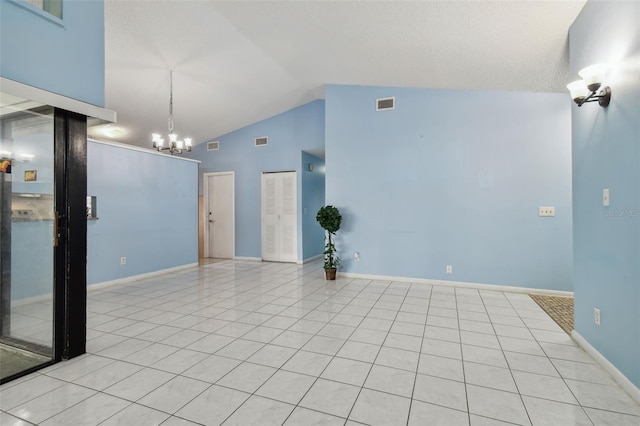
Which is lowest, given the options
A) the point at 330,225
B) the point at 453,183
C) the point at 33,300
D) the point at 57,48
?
the point at 33,300

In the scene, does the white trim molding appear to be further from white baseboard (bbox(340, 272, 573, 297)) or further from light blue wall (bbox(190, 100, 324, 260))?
light blue wall (bbox(190, 100, 324, 260))

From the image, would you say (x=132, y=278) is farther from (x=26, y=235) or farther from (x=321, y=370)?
(x=321, y=370)

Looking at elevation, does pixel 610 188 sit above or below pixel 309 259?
above

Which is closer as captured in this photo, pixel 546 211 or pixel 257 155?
Result: pixel 546 211

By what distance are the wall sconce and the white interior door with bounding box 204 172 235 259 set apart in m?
6.68

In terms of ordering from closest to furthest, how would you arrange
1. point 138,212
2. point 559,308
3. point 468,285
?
point 559,308 → point 468,285 → point 138,212

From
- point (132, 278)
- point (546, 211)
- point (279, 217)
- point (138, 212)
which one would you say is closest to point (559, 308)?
point (546, 211)

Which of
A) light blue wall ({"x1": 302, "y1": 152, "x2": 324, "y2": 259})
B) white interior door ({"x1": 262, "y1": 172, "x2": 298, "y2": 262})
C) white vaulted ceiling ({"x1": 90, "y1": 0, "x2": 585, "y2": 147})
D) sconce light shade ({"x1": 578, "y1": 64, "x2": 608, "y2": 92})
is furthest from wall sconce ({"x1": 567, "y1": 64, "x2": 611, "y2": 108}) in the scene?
white interior door ({"x1": 262, "y1": 172, "x2": 298, "y2": 262})

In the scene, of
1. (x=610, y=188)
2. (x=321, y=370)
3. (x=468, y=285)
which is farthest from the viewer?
(x=468, y=285)

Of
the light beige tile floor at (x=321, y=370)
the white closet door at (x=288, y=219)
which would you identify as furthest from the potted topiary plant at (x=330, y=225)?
the white closet door at (x=288, y=219)

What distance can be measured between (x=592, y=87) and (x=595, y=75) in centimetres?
8

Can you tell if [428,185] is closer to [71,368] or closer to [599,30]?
[599,30]

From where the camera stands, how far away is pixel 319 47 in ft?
13.8

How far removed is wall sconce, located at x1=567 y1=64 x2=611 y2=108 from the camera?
2135 millimetres
